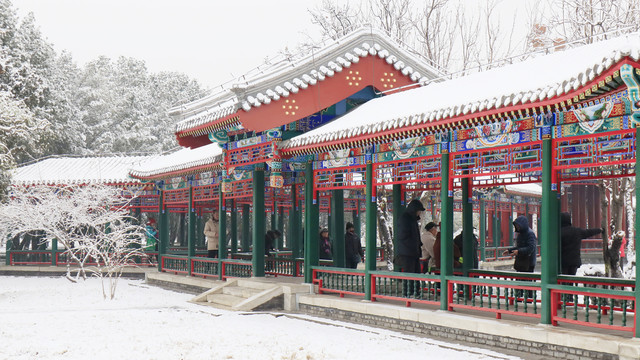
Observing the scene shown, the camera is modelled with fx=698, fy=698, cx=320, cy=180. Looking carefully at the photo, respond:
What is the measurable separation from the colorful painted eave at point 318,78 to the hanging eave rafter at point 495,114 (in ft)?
4.88

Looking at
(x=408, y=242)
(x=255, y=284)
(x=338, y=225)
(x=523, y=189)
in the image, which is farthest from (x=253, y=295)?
(x=523, y=189)

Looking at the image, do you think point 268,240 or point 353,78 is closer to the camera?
point 353,78

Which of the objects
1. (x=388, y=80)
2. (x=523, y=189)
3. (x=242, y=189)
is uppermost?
(x=388, y=80)

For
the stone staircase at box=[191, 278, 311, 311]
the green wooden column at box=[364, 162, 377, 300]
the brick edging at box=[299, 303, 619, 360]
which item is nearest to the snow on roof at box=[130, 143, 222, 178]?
the stone staircase at box=[191, 278, 311, 311]

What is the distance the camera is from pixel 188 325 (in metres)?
12.3

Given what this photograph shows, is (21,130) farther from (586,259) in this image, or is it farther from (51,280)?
(586,259)

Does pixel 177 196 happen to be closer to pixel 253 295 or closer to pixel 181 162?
pixel 181 162

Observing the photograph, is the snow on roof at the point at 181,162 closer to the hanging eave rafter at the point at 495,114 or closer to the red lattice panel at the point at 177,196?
the red lattice panel at the point at 177,196

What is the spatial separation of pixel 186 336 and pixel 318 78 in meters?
6.32

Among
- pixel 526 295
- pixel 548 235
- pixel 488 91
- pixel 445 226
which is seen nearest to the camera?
pixel 548 235

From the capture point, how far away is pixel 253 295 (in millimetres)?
14594

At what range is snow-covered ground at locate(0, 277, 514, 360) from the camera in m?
9.56

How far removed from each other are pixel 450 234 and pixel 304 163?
5337 mm

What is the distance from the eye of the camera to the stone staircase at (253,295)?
14.1 m
